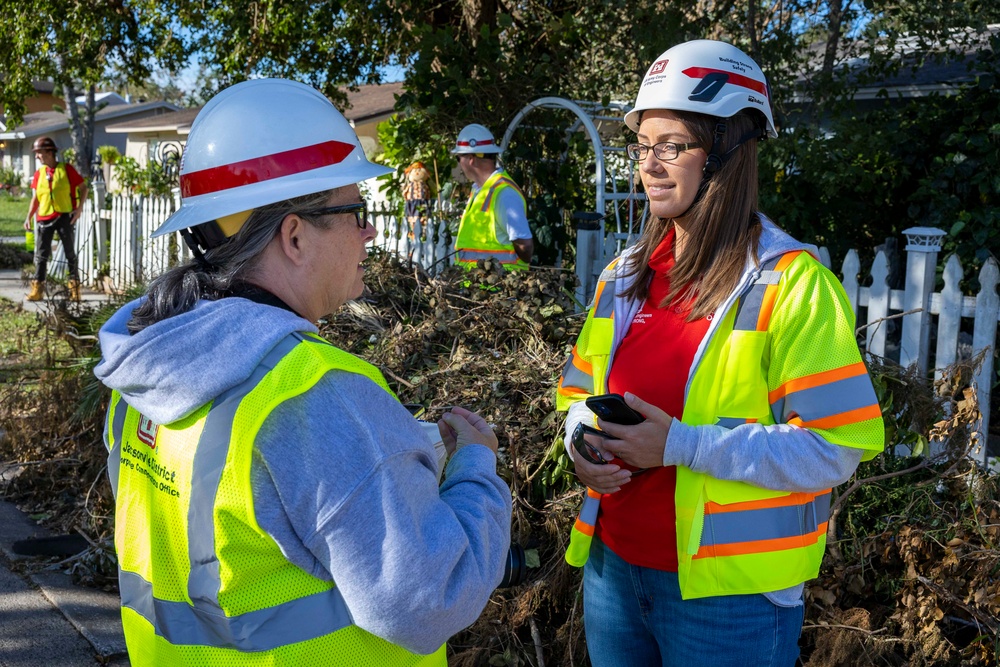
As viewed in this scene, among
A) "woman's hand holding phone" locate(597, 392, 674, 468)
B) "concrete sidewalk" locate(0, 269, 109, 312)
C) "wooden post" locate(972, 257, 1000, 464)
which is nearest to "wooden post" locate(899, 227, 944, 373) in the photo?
"wooden post" locate(972, 257, 1000, 464)

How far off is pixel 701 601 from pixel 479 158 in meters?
5.29

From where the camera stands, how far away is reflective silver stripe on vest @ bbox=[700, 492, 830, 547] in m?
1.92

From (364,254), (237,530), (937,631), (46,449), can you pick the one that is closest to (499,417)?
(937,631)

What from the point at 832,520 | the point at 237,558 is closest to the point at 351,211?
the point at 237,558

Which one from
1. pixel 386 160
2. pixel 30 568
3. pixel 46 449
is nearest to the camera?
pixel 30 568

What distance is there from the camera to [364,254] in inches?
66.4

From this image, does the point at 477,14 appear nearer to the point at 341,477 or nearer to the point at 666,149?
the point at 666,149

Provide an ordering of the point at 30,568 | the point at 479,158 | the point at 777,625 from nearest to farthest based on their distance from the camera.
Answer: the point at 777,625
the point at 30,568
the point at 479,158

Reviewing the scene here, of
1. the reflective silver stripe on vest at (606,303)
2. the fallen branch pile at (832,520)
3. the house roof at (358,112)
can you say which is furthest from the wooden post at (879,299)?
the house roof at (358,112)

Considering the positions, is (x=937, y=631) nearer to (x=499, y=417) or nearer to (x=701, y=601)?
(x=701, y=601)

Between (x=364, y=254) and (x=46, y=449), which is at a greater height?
(x=364, y=254)

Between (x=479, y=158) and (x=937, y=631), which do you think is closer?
(x=937, y=631)

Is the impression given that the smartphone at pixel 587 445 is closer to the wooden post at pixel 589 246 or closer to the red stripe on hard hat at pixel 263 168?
the red stripe on hard hat at pixel 263 168

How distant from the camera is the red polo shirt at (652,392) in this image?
6.68 feet
